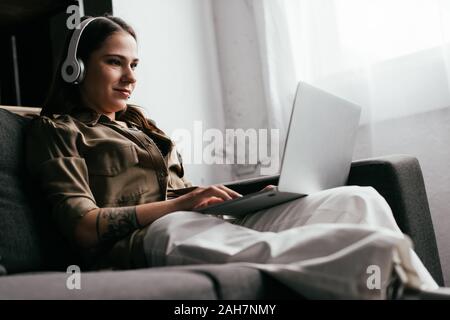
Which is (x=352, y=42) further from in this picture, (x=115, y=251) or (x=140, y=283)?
(x=140, y=283)

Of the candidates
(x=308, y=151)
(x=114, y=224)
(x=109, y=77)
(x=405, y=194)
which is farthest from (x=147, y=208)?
(x=405, y=194)

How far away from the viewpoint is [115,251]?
3.16 feet

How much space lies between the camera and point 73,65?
1.27m

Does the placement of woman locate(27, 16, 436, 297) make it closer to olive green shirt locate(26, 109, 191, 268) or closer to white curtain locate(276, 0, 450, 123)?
olive green shirt locate(26, 109, 191, 268)

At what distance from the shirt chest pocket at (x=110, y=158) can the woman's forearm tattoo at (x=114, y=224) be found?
6.0 inches

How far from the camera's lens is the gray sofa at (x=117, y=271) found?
52cm

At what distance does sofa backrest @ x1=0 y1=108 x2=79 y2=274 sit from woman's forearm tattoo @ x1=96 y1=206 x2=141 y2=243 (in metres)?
0.12

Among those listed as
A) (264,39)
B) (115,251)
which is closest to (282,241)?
(115,251)

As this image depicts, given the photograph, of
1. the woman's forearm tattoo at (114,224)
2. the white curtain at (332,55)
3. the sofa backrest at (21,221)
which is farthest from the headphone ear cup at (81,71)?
the white curtain at (332,55)

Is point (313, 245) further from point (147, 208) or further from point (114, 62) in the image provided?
point (114, 62)

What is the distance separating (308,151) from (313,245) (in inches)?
13.4

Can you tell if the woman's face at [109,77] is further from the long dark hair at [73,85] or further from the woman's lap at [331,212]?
the woman's lap at [331,212]

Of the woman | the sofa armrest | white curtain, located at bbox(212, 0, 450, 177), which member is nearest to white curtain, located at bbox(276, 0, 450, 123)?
white curtain, located at bbox(212, 0, 450, 177)

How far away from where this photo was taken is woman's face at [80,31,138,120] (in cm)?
131
